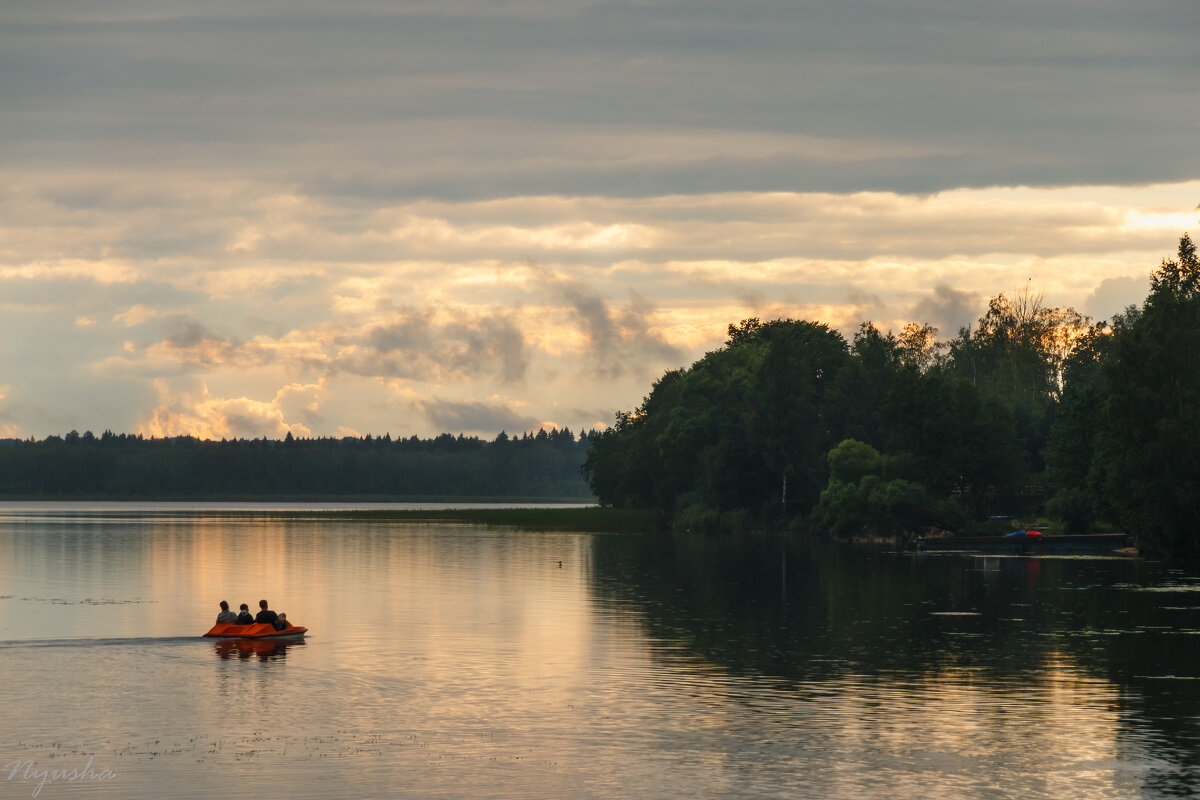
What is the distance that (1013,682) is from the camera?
136 ft

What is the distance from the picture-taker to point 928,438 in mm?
144000

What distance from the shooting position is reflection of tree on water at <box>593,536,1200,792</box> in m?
41.2

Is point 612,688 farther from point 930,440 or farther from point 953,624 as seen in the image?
point 930,440

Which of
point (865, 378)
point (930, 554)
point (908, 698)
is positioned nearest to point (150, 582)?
point (908, 698)

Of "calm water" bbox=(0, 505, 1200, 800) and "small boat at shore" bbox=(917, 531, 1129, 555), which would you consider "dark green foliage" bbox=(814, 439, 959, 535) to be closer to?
"small boat at shore" bbox=(917, 531, 1129, 555)

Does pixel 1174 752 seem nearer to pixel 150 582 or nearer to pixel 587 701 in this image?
pixel 587 701

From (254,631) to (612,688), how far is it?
18.3 meters

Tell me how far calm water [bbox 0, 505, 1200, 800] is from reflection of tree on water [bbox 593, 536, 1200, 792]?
0.77 feet

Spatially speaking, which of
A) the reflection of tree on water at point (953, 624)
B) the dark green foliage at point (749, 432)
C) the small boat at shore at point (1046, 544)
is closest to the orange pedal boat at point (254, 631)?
the reflection of tree on water at point (953, 624)

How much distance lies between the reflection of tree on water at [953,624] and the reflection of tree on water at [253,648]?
1429 cm

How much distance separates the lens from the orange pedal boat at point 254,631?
52.4 m
